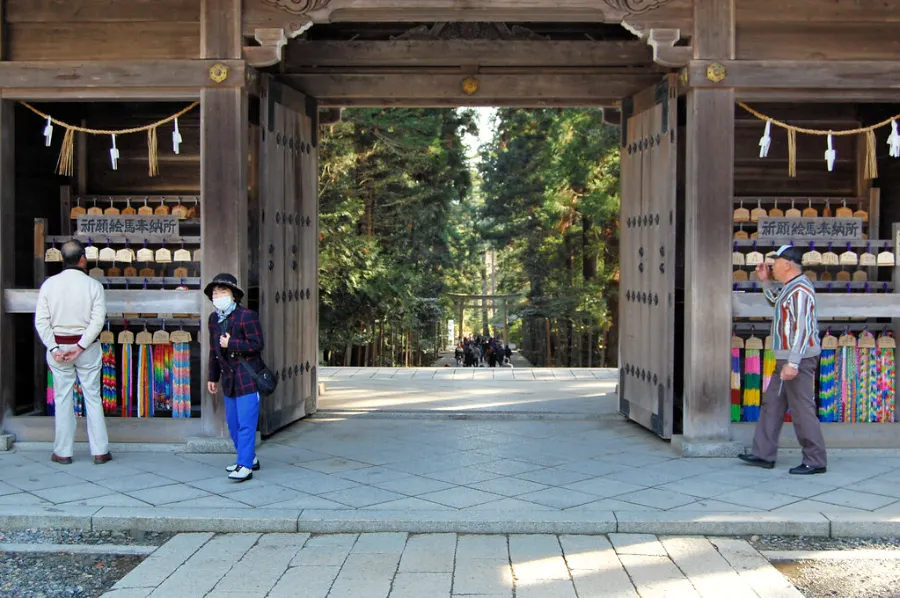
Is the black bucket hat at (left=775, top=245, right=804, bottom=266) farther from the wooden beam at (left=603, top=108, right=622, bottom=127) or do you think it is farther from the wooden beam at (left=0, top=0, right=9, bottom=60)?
the wooden beam at (left=0, top=0, right=9, bottom=60)

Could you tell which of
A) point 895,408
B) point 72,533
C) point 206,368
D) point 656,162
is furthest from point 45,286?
point 895,408

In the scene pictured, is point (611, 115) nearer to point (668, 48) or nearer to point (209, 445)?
point (668, 48)

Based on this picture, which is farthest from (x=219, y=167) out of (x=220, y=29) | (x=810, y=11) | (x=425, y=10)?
(x=810, y=11)

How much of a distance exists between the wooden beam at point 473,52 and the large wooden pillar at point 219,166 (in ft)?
5.01

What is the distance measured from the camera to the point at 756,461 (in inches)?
253

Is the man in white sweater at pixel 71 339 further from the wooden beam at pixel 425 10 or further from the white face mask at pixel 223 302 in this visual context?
the wooden beam at pixel 425 10

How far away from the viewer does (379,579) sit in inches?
166

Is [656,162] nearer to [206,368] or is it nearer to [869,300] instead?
[869,300]

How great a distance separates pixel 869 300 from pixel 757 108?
2698 millimetres

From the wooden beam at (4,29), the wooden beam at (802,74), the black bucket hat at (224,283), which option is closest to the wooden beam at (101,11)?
the wooden beam at (4,29)

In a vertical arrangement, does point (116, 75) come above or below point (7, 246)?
above

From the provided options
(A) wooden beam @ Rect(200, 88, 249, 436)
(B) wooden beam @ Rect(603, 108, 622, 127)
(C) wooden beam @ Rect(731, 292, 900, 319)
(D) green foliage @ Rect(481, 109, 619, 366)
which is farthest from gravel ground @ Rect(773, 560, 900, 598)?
(D) green foliage @ Rect(481, 109, 619, 366)

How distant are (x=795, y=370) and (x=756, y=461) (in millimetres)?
901

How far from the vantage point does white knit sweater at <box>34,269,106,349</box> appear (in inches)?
253
